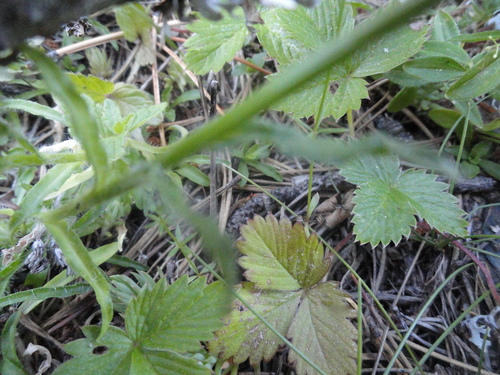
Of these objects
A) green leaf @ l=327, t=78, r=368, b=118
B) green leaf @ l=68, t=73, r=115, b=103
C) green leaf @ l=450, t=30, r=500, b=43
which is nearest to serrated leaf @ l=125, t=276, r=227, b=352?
green leaf @ l=327, t=78, r=368, b=118

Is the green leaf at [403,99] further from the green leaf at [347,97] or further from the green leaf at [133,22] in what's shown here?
the green leaf at [133,22]

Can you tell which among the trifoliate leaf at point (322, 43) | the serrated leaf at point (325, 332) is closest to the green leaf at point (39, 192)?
the trifoliate leaf at point (322, 43)

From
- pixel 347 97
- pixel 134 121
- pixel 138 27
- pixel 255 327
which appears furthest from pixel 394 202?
pixel 138 27

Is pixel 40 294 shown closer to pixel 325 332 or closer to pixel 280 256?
pixel 280 256

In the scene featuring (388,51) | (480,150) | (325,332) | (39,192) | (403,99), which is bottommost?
(325,332)

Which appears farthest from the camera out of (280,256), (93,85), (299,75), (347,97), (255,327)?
(93,85)

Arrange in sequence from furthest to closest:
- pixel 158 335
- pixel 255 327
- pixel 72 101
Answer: pixel 255 327 < pixel 158 335 < pixel 72 101
